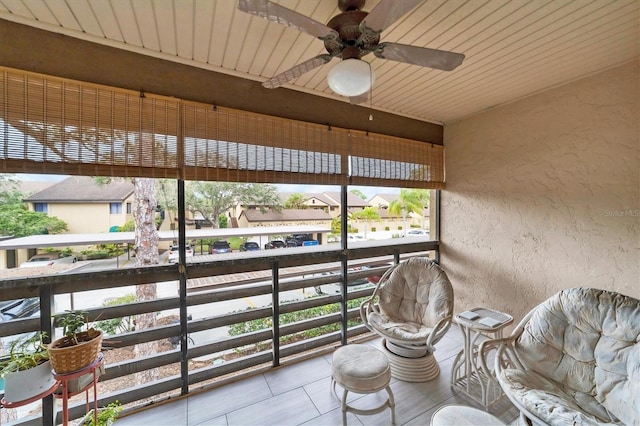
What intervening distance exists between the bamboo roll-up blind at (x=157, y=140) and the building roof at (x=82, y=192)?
8.0 inches

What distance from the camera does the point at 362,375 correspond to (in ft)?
6.11

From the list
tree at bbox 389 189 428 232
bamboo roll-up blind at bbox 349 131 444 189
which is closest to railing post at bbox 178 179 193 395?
bamboo roll-up blind at bbox 349 131 444 189

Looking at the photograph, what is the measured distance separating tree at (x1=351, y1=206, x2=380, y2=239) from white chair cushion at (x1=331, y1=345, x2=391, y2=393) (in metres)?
1.50

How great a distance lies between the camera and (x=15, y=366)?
4.71 feet

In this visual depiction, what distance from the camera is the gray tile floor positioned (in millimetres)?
1981

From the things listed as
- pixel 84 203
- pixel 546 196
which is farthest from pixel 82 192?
pixel 546 196

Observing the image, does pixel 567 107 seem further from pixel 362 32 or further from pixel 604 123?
pixel 362 32

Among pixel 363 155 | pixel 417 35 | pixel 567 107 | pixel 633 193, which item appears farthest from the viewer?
pixel 363 155

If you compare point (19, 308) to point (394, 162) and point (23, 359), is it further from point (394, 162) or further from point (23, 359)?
point (394, 162)

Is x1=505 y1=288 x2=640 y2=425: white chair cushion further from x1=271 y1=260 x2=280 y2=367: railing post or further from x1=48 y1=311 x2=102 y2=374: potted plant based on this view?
x1=48 y1=311 x2=102 y2=374: potted plant

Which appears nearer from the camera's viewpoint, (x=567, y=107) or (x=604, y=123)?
(x=604, y=123)

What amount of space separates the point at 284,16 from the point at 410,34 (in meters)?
1.06

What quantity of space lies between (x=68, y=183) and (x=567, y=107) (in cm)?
432

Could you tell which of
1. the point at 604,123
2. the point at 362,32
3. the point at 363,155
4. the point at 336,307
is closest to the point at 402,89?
the point at 363,155
